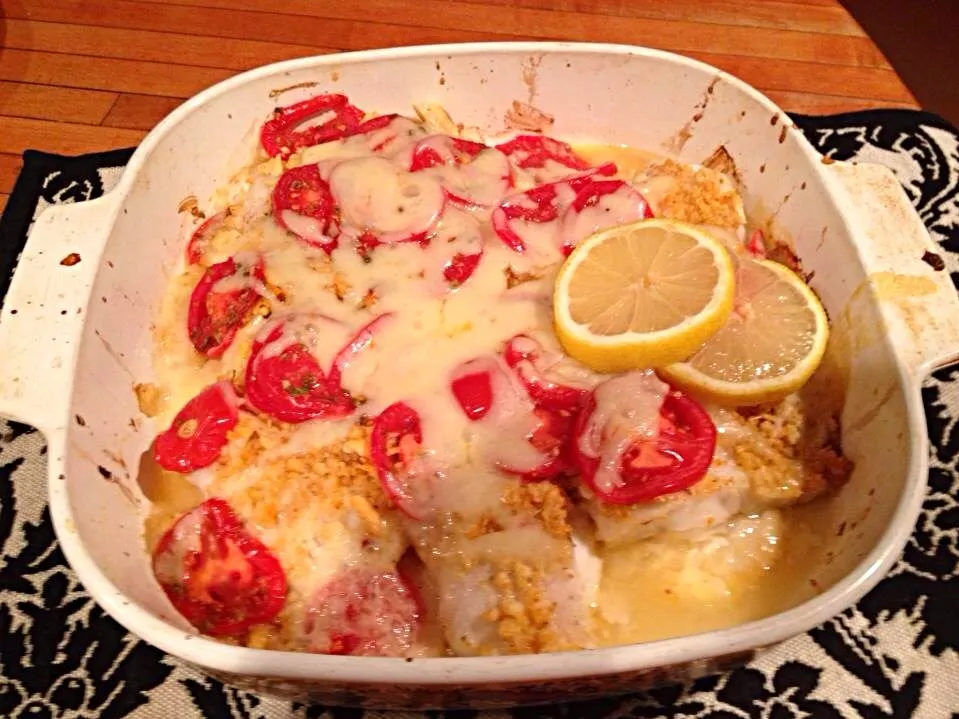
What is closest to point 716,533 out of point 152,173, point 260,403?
point 260,403

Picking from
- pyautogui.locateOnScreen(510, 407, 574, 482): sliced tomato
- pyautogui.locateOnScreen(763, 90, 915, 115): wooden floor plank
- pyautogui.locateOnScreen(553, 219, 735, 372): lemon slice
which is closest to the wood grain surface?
pyautogui.locateOnScreen(763, 90, 915, 115): wooden floor plank

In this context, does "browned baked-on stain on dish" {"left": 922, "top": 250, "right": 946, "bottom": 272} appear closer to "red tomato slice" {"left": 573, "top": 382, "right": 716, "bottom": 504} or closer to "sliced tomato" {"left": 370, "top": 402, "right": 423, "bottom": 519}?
"red tomato slice" {"left": 573, "top": 382, "right": 716, "bottom": 504}

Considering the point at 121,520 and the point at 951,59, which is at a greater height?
the point at 951,59

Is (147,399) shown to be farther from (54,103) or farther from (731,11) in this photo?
(731,11)

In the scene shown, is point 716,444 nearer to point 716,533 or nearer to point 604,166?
point 716,533

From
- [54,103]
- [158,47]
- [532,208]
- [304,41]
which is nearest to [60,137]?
[54,103]
